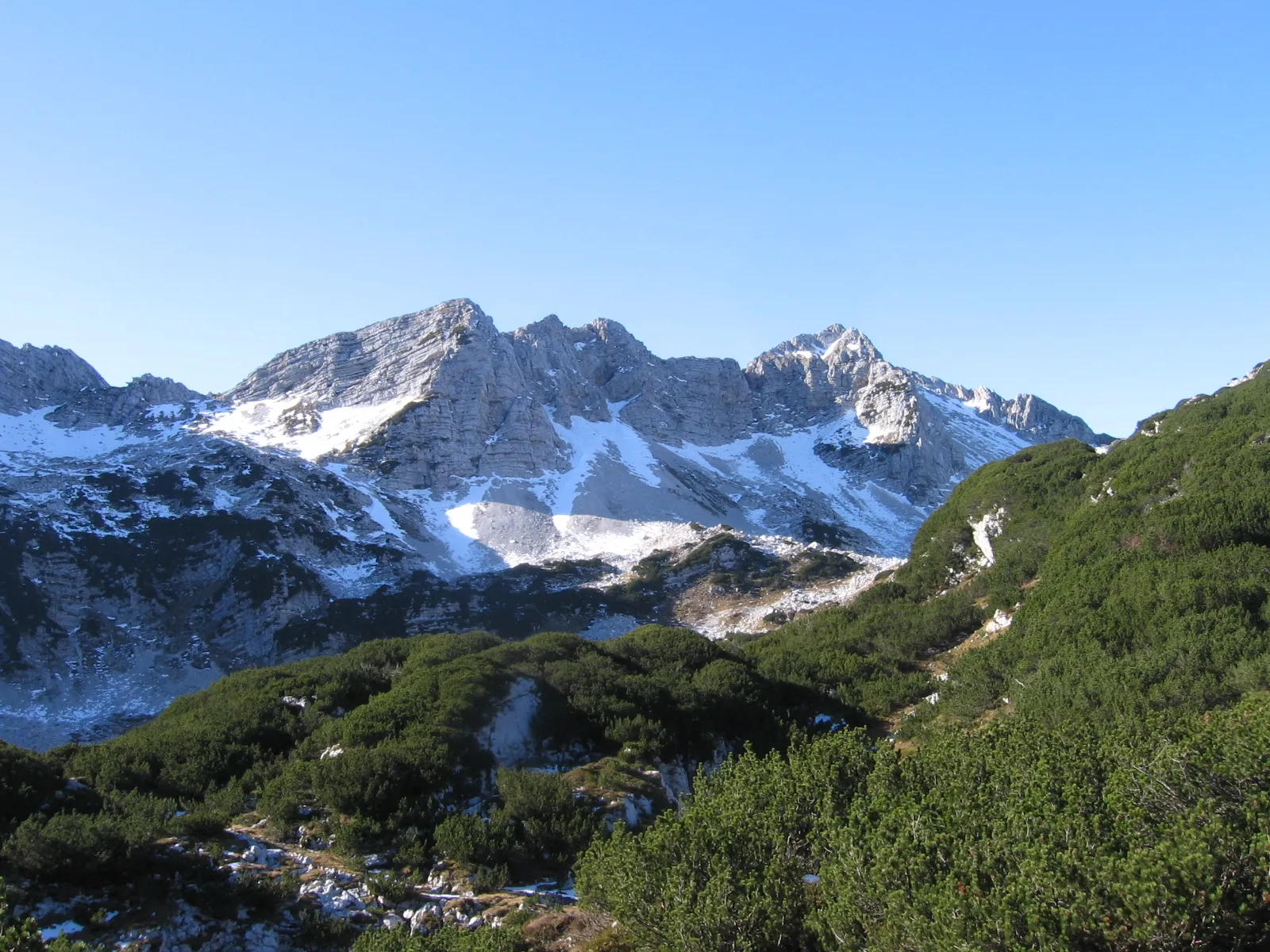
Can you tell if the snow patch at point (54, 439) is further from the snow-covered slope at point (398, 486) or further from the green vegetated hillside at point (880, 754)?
the green vegetated hillside at point (880, 754)

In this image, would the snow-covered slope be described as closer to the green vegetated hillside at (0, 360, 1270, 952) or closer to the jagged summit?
the jagged summit

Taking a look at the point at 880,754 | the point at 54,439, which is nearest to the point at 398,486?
the point at 54,439

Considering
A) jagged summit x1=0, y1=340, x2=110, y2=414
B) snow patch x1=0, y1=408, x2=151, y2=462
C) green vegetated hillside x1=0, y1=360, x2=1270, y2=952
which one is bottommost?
green vegetated hillside x1=0, y1=360, x2=1270, y2=952

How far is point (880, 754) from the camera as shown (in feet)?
39.8

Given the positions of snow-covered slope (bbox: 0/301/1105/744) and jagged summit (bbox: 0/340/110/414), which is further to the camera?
jagged summit (bbox: 0/340/110/414)

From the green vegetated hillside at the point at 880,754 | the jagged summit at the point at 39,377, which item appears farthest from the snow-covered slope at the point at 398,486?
the green vegetated hillside at the point at 880,754

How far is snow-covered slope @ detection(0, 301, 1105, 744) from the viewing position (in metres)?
63.5

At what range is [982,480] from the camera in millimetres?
38844

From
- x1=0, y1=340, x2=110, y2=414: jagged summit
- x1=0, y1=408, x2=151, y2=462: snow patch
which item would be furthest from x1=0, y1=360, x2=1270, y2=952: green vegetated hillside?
x1=0, y1=340, x2=110, y2=414: jagged summit

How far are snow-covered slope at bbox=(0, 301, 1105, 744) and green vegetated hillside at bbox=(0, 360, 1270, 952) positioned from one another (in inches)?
1128

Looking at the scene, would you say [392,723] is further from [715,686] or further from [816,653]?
[816,653]

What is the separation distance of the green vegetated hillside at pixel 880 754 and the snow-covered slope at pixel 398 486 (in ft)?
94.0

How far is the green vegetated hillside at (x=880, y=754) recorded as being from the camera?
811 cm

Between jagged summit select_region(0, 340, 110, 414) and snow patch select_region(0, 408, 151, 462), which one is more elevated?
jagged summit select_region(0, 340, 110, 414)
